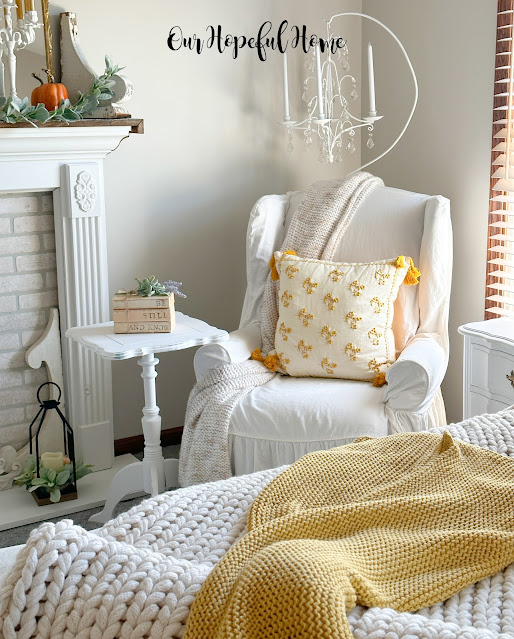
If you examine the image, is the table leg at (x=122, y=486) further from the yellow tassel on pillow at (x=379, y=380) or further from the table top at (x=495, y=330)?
the table top at (x=495, y=330)

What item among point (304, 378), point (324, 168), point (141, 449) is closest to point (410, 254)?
point (304, 378)

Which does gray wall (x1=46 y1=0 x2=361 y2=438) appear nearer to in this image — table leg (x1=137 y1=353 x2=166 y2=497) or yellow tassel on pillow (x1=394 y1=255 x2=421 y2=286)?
table leg (x1=137 y1=353 x2=166 y2=497)

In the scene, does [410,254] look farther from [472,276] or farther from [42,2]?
[42,2]

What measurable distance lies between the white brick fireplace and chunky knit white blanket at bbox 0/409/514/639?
1836 mm

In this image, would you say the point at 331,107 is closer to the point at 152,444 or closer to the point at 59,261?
the point at 59,261

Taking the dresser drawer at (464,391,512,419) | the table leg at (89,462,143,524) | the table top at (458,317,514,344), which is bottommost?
the table leg at (89,462,143,524)

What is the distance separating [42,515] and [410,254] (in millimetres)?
1548

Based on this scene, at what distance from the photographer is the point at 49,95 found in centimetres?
273

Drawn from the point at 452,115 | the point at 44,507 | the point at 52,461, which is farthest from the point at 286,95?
the point at 44,507

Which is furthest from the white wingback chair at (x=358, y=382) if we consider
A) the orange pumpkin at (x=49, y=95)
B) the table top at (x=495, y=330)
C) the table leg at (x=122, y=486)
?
the orange pumpkin at (x=49, y=95)

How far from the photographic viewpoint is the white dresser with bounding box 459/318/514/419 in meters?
2.52

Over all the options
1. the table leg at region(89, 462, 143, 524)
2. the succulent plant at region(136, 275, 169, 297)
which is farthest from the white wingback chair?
the table leg at region(89, 462, 143, 524)

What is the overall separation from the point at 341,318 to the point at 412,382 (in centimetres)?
37

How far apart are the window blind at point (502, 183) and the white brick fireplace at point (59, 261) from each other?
132 cm
